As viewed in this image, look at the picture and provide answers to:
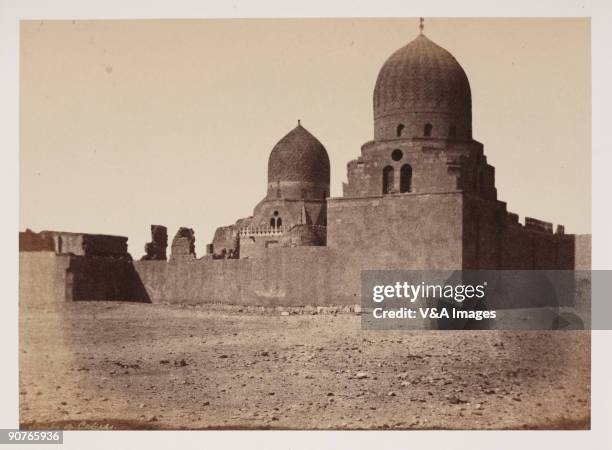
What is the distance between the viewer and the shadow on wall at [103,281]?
82.6 ft

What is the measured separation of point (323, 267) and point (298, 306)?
37.7 inches

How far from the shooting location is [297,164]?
2984 centimetres

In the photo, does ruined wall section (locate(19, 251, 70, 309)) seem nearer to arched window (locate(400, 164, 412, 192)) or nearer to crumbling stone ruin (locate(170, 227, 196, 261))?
crumbling stone ruin (locate(170, 227, 196, 261))

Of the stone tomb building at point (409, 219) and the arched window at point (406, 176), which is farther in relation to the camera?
the arched window at point (406, 176)

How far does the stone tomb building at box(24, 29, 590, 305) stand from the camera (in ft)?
70.1

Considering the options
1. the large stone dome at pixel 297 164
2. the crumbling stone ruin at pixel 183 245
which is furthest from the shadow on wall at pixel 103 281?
the large stone dome at pixel 297 164

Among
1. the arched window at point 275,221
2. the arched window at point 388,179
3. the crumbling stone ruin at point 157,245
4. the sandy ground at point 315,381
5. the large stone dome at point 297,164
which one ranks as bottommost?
the sandy ground at point 315,381

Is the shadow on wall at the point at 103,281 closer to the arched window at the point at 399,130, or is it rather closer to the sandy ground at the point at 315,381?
the sandy ground at the point at 315,381
